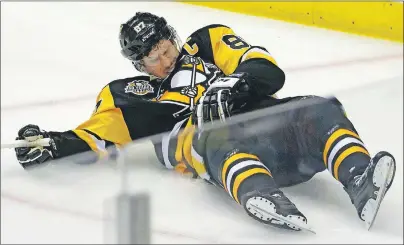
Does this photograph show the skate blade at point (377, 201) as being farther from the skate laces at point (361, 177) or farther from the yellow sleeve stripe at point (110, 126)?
the yellow sleeve stripe at point (110, 126)

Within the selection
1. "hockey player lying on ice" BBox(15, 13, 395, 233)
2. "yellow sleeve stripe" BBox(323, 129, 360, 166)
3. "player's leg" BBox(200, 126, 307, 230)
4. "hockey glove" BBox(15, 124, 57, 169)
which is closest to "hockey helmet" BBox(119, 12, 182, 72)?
"hockey player lying on ice" BBox(15, 13, 395, 233)

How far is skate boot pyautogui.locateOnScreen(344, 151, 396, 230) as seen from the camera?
4.78ft

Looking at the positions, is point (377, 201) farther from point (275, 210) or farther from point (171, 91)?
point (171, 91)

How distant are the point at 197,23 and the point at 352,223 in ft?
7.21

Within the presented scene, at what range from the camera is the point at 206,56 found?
6.54 ft

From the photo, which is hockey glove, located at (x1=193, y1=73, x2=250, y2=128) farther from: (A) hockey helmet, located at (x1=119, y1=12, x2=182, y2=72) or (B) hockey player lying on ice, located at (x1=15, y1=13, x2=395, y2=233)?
(A) hockey helmet, located at (x1=119, y1=12, x2=182, y2=72)

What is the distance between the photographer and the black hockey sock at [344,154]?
1578mm

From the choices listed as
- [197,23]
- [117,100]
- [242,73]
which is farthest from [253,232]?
[197,23]

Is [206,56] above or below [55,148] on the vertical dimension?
above

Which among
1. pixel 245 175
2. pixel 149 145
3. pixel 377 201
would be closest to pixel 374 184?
pixel 377 201

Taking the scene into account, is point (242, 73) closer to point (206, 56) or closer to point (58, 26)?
point (206, 56)

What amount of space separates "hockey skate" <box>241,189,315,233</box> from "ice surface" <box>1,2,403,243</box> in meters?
0.02

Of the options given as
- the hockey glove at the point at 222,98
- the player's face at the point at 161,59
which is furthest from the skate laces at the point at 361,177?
the player's face at the point at 161,59

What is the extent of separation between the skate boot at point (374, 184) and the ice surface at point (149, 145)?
21mm
